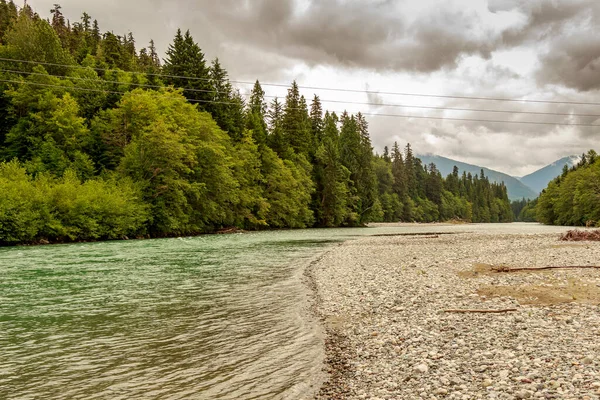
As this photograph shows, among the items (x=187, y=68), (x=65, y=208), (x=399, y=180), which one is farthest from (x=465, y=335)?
(x=399, y=180)

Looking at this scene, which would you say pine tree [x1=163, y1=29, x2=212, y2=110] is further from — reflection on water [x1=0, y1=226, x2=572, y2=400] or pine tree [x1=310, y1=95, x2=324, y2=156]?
reflection on water [x1=0, y1=226, x2=572, y2=400]

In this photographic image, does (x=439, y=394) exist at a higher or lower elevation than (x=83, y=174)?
lower

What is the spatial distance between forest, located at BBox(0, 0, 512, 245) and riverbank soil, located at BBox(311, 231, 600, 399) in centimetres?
3146

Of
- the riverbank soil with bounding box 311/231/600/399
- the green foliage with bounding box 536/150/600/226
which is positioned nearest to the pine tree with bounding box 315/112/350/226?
the green foliage with bounding box 536/150/600/226

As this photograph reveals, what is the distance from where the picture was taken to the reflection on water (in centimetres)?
681

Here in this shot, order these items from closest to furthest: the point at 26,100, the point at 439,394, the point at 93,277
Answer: the point at 439,394
the point at 93,277
the point at 26,100

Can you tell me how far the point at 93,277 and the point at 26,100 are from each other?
39186mm

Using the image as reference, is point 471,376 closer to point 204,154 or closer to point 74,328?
point 74,328

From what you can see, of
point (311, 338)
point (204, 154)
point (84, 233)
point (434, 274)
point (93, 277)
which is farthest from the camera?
point (204, 154)

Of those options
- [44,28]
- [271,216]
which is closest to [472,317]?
[271,216]

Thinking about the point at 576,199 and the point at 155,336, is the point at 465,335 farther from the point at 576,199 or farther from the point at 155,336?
the point at 576,199

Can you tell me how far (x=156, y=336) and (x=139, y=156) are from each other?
41982 mm

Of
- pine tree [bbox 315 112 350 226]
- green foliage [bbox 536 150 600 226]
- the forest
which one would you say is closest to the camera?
the forest

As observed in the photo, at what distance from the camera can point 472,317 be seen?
983 centimetres
